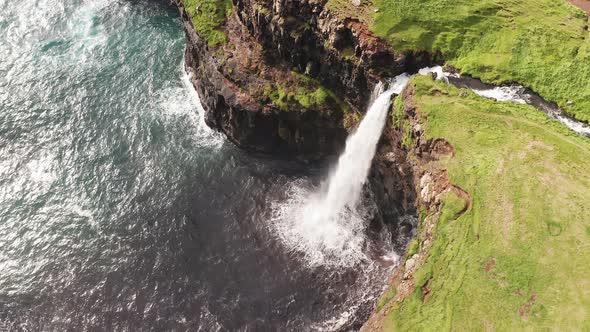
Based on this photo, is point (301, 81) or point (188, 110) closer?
point (301, 81)

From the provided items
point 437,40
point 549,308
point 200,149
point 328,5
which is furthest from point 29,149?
point 549,308

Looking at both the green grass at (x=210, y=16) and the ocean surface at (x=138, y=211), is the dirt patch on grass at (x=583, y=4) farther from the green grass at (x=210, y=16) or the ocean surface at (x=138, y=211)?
the green grass at (x=210, y=16)

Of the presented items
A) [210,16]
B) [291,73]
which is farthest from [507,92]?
[210,16]

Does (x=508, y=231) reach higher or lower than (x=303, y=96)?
lower

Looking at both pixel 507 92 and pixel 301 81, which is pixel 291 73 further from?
pixel 507 92

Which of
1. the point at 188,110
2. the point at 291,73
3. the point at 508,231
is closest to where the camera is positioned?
the point at 508,231

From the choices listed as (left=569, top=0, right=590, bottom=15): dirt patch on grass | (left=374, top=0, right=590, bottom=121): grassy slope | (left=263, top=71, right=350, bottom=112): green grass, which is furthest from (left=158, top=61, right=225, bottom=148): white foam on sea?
(left=569, top=0, right=590, bottom=15): dirt patch on grass

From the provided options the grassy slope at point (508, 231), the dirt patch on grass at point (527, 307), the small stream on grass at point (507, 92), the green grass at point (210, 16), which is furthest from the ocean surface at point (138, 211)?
the small stream on grass at point (507, 92)

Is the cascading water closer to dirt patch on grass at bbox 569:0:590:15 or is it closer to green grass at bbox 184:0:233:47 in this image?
green grass at bbox 184:0:233:47
